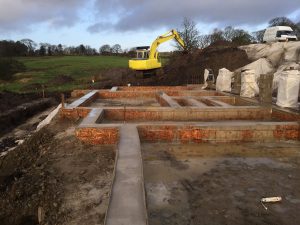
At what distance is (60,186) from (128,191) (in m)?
1.39

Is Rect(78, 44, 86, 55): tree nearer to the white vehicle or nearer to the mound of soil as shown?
the white vehicle

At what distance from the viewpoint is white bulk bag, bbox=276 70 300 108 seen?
335 inches

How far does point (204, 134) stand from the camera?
6762mm

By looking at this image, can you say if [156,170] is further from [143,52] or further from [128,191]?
[143,52]

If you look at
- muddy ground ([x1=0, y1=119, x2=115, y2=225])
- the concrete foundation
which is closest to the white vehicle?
the concrete foundation

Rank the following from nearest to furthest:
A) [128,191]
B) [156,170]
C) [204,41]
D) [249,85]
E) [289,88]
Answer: [128,191] → [156,170] → [289,88] → [249,85] → [204,41]

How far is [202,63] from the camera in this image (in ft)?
73.9

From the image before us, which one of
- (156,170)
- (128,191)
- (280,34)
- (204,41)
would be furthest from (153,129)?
(204,41)

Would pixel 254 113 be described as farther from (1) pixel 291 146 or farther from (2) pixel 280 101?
(1) pixel 291 146

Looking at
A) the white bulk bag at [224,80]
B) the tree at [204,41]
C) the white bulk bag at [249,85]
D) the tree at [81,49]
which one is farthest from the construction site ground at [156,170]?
the tree at [81,49]

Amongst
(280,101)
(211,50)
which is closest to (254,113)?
(280,101)

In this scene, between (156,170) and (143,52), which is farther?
(143,52)

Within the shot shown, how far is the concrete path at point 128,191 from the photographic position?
320cm

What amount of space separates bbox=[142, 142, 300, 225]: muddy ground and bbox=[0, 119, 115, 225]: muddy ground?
2.54 ft
